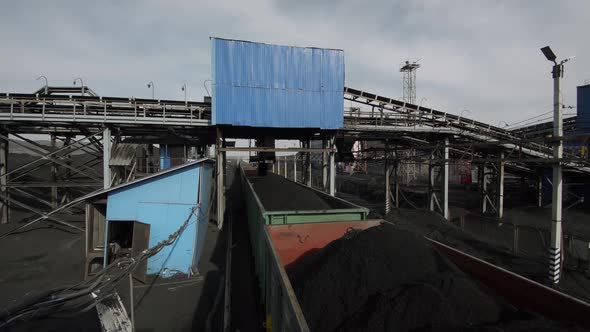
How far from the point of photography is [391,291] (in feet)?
9.40

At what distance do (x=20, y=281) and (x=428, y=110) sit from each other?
1717cm

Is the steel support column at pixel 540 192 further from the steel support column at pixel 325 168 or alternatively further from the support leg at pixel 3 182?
the support leg at pixel 3 182

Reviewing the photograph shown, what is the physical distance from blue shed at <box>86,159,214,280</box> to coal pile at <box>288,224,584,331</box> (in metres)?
4.41

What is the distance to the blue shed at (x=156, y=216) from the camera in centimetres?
686

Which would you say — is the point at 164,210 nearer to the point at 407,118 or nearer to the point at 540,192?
the point at 407,118

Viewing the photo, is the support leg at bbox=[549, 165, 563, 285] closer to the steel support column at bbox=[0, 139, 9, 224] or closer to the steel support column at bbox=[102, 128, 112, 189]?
the steel support column at bbox=[102, 128, 112, 189]

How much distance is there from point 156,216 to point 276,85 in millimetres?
7233

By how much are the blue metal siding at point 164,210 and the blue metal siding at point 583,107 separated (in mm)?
24106

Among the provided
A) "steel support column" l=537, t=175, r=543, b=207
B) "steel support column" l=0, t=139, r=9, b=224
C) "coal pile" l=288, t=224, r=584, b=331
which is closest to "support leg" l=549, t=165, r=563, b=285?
"coal pile" l=288, t=224, r=584, b=331

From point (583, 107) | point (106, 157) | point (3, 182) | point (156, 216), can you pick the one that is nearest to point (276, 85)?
point (156, 216)

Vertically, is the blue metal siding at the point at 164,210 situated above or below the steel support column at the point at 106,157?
below

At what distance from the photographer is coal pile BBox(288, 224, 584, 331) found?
2547mm

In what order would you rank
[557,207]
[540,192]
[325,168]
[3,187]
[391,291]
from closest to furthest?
[391,291] → [557,207] → [3,187] → [325,168] → [540,192]

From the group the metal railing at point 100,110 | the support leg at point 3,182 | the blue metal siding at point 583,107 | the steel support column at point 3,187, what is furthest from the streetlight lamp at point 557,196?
the steel support column at point 3,187
